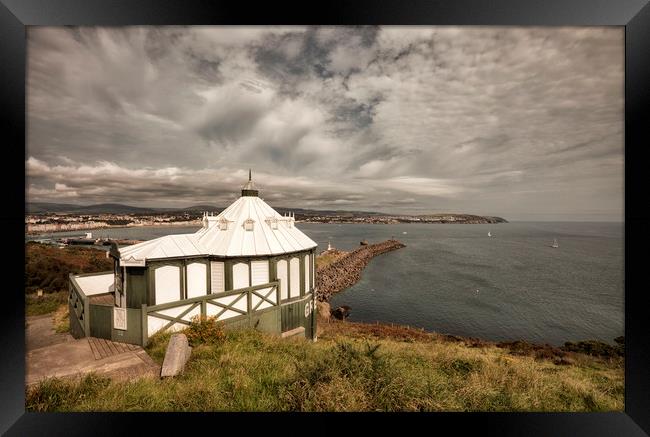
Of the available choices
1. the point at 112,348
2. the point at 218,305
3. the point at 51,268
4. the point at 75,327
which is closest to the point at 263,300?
the point at 218,305

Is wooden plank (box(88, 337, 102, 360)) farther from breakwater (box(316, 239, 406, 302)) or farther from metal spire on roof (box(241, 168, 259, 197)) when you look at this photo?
breakwater (box(316, 239, 406, 302))

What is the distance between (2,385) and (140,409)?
257cm

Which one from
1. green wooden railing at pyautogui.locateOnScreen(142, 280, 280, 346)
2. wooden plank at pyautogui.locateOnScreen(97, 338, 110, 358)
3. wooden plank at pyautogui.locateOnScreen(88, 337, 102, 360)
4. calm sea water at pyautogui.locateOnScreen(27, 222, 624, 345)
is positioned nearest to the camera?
wooden plank at pyautogui.locateOnScreen(88, 337, 102, 360)

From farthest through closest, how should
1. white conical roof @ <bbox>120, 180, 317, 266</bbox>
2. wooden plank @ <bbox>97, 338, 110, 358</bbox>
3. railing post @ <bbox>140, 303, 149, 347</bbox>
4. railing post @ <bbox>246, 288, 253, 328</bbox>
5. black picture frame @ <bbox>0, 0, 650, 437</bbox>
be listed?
railing post @ <bbox>246, 288, 253, 328</bbox>, white conical roof @ <bbox>120, 180, 317, 266</bbox>, railing post @ <bbox>140, 303, 149, 347</bbox>, wooden plank @ <bbox>97, 338, 110, 358</bbox>, black picture frame @ <bbox>0, 0, 650, 437</bbox>

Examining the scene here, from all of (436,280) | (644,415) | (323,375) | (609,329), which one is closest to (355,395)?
(323,375)

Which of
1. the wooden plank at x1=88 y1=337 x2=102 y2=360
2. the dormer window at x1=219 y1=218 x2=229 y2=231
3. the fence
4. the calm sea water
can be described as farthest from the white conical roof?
the calm sea water

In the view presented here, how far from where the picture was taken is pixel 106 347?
20.0 ft

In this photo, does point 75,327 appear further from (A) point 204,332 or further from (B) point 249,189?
(B) point 249,189

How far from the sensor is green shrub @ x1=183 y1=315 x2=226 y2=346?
643cm

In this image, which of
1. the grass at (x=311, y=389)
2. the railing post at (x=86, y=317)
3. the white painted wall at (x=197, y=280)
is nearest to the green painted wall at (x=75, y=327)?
the railing post at (x=86, y=317)

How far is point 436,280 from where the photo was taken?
33.4 meters

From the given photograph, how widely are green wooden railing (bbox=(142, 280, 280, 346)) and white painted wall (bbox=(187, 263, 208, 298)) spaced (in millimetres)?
520

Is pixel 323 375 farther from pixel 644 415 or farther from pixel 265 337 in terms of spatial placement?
pixel 644 415
